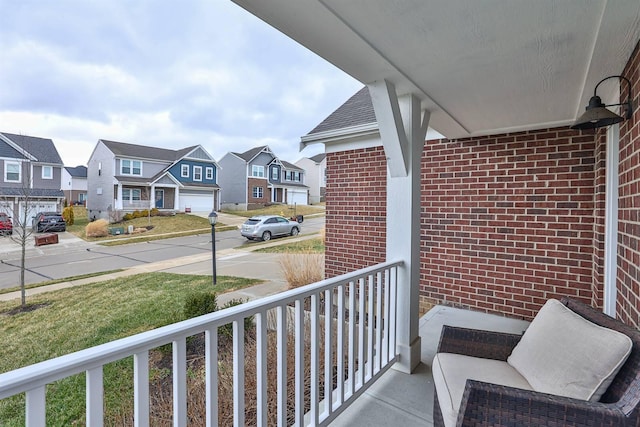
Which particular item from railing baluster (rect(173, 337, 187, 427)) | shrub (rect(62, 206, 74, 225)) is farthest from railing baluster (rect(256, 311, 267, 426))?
shrub (rect(62, 206, 74, 225))

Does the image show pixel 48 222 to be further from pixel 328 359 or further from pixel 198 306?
pixel 328 359

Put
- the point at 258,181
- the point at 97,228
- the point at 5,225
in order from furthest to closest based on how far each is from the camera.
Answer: the point at 258,181 → the point at 97,228 → the point at 5,225

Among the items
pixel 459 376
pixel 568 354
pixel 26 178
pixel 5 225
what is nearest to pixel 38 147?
pixel 26 178

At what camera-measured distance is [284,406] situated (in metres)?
1.45

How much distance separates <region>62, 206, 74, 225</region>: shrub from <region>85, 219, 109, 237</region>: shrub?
0.39m

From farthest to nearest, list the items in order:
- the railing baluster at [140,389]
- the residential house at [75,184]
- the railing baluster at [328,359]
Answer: the residential house at [75,184], the railing baluster at [328,359], the railing baluster at [140,389]

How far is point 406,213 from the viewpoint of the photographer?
237cm

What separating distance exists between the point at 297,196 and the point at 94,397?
1239cm

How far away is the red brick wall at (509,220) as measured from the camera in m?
3.08

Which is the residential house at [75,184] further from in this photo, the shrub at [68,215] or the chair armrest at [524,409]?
the chair armrest at [524,409]

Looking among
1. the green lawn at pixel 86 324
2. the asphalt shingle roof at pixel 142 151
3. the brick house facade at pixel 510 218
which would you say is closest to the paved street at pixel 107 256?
the green lawn at pixel 86 324

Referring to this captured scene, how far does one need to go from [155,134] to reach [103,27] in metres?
3.73

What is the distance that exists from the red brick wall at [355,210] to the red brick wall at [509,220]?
0.61 m

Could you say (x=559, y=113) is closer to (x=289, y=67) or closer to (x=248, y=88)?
(x=289, y=67)
